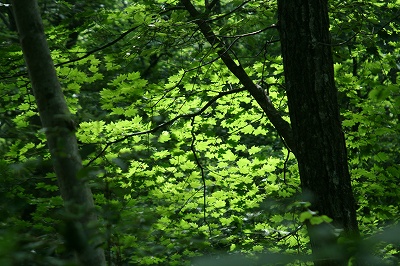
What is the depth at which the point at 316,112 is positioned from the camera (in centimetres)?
333

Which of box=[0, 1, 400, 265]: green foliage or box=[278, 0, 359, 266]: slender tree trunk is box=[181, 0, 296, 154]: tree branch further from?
box=[278, 0, 359, 266]: slender tree trunk

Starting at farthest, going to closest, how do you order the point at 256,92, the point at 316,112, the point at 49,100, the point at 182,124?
the point at 182,124
the point at 256,92
the point at 316,112
the point at 49,100

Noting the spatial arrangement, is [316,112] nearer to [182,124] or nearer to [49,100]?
[182,124]

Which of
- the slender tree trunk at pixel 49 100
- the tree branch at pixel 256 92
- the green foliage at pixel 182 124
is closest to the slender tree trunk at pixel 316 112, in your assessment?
the green foliage at pixel 182 124

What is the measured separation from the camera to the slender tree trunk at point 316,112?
329cm

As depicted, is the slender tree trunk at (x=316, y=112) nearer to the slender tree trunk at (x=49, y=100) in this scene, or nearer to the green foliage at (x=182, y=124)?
the green foliage at (x=182, y=124)

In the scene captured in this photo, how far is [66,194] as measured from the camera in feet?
6.63

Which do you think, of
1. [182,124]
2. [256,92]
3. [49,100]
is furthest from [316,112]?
[49,100]

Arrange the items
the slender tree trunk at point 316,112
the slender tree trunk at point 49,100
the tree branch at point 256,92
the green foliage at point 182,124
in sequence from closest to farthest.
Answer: the slender tree trunk at point 49,100 → the slender tree trunk at point 316,112 → the green foliage at point 182,124 → the tree branch at point 256,92

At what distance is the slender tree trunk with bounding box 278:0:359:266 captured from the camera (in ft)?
10.8

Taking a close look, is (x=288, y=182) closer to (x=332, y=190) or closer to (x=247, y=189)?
(x=247, y=189)

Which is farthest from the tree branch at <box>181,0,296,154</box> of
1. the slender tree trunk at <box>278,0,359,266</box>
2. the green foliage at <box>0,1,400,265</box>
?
the slender tree trunk at <box>278,0,359,266</box>

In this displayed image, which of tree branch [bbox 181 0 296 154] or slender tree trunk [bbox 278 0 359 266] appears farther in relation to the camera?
tree branch [bbox 181 0 296 154]

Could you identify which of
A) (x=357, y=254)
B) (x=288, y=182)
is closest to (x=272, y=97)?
(x=288, y=182)
